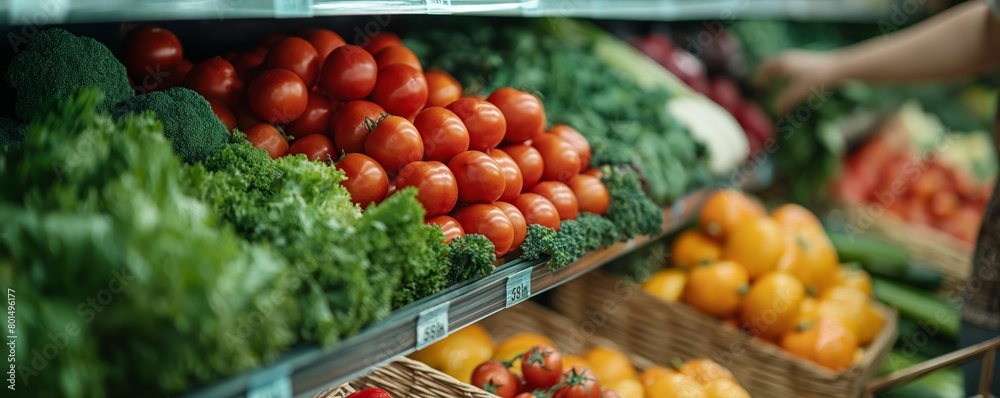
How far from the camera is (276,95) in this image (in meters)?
1.74

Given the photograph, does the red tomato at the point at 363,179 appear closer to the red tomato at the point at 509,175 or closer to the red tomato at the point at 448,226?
the red tomato at the point at 448,226

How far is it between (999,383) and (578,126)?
5.36ft

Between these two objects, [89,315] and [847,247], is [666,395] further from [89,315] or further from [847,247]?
[847,247]

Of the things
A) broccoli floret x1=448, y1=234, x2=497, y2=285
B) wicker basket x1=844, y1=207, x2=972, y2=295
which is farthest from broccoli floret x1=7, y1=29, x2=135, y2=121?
wicker basket x1=844, y1=207, x2=972, y2=295

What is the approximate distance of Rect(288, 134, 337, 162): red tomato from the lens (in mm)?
1758

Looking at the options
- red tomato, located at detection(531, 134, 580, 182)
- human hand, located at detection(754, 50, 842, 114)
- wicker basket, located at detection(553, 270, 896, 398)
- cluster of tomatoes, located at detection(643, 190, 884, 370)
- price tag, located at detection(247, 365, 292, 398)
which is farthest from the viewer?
human hand, located at detection(754, 50, 842, 114)

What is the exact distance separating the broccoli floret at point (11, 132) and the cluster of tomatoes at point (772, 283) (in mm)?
1930

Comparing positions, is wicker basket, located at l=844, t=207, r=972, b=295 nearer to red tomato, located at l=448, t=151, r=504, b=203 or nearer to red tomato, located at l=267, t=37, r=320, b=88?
red tomato, located at l=448, t=151, r=504, b=203

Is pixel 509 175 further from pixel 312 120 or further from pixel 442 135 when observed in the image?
pixel 312 120

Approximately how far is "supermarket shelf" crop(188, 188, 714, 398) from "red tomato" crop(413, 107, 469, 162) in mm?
305

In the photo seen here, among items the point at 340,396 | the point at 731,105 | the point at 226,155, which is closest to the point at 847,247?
the point at 731,105

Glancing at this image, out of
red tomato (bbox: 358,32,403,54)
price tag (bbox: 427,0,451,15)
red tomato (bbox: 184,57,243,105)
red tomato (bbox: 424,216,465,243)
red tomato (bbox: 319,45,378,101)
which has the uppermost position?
red tomato (bbox: 358,32,403,54)

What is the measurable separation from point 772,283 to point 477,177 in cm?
133

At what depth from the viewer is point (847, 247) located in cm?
353
